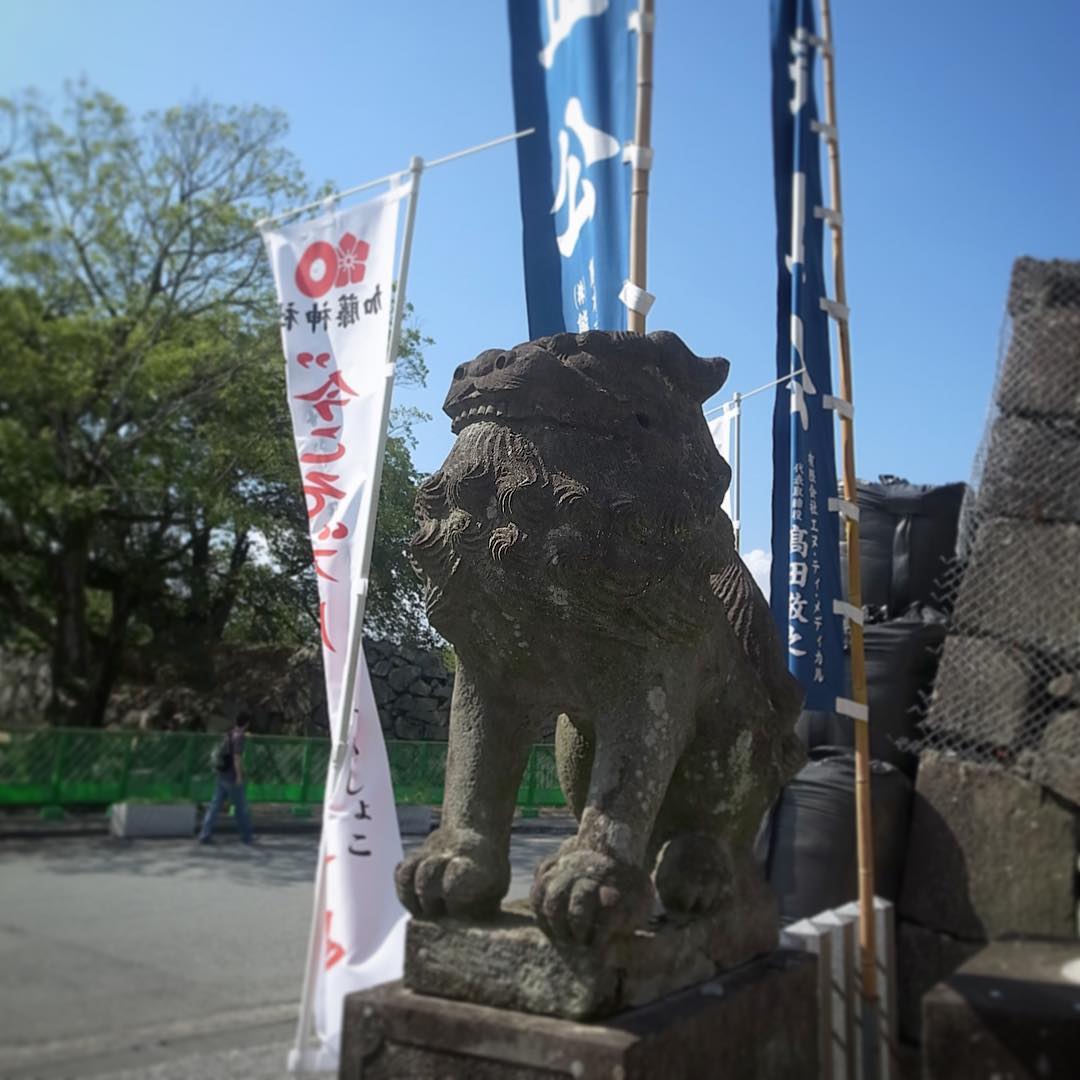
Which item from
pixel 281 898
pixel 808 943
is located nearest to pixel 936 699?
pixel 808 943

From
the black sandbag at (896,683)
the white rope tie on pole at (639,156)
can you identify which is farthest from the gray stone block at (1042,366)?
the white rope tie on pole at (639,156)

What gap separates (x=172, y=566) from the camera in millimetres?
3877

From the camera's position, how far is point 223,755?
4844 millimetres

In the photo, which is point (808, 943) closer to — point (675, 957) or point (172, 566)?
point (675, 957)

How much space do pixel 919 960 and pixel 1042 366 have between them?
9.26 feet

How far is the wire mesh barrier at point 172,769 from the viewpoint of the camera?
2156 mm

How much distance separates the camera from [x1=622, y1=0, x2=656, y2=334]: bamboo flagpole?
265 centimetres

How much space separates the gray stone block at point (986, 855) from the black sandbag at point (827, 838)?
13cm

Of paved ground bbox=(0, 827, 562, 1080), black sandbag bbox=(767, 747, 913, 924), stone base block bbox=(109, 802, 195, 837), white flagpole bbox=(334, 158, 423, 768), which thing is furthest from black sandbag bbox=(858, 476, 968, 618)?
stone base block bbox=(109, 802, 195, 837)

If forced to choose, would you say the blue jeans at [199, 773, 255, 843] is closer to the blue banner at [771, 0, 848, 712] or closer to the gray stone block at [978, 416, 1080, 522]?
the blue banner at [771, 0, 848, 712]

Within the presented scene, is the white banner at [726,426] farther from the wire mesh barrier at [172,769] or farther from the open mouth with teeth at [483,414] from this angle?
the open mouth with teeth at [483,414]

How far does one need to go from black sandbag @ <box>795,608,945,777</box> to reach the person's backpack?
2.83 metres

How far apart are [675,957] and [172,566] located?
9.38 feet

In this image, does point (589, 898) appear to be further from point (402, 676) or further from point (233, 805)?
point (233, 805)
